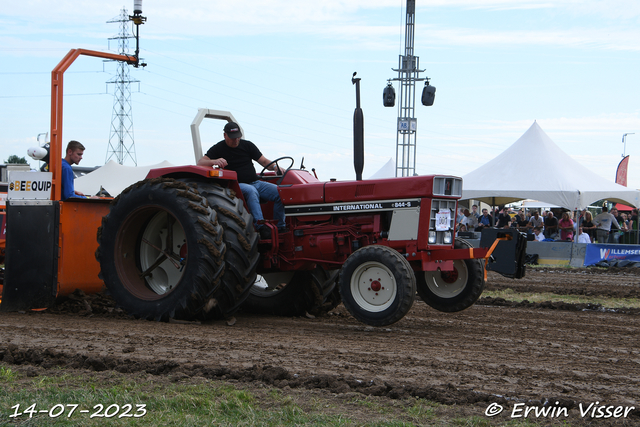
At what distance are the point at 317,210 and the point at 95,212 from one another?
8.18 ft

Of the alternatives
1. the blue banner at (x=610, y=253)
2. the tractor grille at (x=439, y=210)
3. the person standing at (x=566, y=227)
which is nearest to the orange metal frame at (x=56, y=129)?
the tractor grille at (x=439, y=210)

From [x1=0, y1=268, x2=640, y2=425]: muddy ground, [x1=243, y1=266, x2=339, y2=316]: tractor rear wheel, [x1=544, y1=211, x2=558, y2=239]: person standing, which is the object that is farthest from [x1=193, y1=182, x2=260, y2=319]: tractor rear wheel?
[x1=544, y1=211, x2=558, y2=239]: person standing

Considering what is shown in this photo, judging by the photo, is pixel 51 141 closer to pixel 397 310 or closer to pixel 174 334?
pixel 174 334

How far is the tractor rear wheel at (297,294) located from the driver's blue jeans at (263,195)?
2.81 feet

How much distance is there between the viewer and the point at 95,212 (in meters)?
7.46

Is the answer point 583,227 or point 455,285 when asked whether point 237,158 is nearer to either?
point 455,285

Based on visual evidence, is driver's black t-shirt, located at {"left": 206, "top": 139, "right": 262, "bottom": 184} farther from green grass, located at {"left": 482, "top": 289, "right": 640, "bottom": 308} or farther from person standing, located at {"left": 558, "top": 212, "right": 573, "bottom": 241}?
person standing, located at {"left": 558, "top": 212, "right": 573, "bottom": 241}

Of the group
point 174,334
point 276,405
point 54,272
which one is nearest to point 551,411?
point 276,405

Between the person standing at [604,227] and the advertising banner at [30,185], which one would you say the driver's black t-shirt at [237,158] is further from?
the person standing at [604,227]

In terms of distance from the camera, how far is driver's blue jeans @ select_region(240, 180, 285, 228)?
688 centimetres

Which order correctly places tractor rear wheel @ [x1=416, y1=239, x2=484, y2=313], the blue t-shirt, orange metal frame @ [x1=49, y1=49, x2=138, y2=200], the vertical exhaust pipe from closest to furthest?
the vertical exhaust pipe < tractor rear wheel @ [x1=416, y1=239, x2=484, y2=313] < orange metal frame @ [x1=49, y1=49, x2=138, y2=200] < the blue t-shirt

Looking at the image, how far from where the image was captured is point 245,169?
23.2 feet

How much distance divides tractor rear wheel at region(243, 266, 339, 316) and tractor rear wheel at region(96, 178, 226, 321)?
3.55 feet

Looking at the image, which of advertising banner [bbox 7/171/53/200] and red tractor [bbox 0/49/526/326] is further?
advertising banner [bbox 7/171/53/200]
